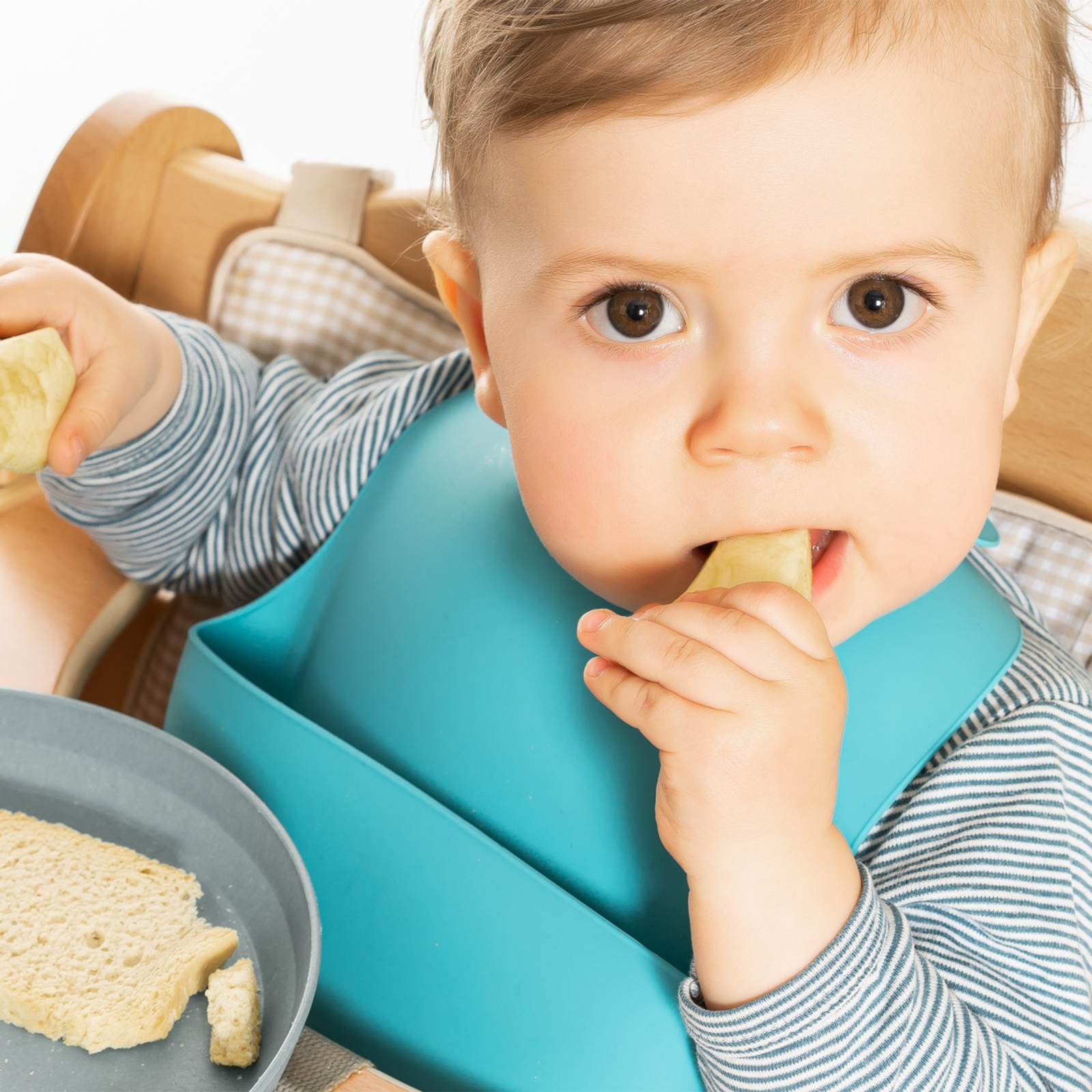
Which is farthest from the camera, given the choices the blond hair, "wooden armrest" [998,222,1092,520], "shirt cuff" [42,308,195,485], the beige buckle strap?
the beige buckle strap

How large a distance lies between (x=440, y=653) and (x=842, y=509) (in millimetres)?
283

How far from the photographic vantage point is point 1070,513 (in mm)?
827

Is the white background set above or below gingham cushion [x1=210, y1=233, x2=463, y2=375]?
above

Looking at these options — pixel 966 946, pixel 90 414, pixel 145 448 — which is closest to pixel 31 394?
pixel 90 414

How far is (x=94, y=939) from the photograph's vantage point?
573mm

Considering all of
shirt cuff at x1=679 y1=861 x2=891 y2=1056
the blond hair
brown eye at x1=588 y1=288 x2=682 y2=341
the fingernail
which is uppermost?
the blond hair

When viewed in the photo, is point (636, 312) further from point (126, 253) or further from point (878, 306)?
point (126, 253)

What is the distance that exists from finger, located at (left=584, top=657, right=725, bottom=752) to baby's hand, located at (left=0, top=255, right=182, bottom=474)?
38 centimetres

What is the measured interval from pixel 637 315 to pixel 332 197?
0.56 meters

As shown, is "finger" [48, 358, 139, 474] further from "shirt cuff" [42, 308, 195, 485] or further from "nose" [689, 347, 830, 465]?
"nose" [689, 347, 830, 465]

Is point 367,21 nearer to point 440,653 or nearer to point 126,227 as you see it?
point 126,227

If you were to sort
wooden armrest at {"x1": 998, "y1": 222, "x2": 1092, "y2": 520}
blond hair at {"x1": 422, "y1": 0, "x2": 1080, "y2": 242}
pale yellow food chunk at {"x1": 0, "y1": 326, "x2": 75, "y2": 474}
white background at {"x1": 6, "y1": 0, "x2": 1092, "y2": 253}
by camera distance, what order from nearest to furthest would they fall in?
blond hair at {"x1": 422, "y1": 0, "x2": 1080, "y2": 242}, pale yellow food chunk at {"x1": 0, "y1": 326, "x2": 75, "y2": 474}, wooden armrest at {"x1": 998, "y1": 222, "x2": 1092, "y2": 520}, white background at {"x1": 6, "y1": 0, "x2": 1092, "y2": 253}

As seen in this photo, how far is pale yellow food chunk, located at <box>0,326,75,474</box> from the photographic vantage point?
24.9 inches

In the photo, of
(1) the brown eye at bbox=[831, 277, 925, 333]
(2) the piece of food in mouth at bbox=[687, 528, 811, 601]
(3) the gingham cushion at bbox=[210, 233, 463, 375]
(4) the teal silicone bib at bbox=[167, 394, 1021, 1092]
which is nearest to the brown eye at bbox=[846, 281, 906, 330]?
(1) the brown eye at bbox=[831, 277, 925, 333]
